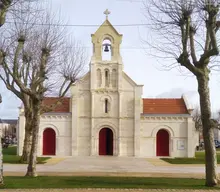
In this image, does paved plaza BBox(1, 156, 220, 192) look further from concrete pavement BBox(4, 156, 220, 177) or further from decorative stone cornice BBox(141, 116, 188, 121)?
decorative stone cornice BBox(141, 116, 188, 121)

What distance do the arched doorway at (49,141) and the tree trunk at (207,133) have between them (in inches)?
1266

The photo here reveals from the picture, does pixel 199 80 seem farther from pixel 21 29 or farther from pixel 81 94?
pixel 81 94

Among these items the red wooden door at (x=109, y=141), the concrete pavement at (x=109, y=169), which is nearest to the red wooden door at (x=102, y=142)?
the red wooden door at (x=109, y=141)

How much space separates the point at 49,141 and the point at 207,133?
32648 mm

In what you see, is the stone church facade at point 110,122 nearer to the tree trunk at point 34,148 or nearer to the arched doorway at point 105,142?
the arched doorway at point 105,142

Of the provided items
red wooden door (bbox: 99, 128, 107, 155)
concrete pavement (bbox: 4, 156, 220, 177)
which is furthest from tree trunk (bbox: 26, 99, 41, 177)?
red wooden door (bbox: 99, 128, 107, 155)

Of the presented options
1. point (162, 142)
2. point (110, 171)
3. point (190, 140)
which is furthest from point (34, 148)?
point (190, 140)

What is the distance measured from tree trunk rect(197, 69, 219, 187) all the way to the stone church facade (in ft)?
98.1

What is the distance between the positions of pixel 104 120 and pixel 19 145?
32.3 ft

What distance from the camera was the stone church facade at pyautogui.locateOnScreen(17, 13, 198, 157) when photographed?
4822 centimetres

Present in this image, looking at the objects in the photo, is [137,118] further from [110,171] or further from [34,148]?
[34,148]

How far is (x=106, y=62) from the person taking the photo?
4884 centimetres

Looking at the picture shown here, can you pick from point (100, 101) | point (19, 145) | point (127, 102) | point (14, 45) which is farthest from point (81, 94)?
point (14, 45)

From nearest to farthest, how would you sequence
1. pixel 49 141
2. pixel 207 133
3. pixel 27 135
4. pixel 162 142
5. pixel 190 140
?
pixel 207 133 → pixel 27 135 → pixel 190 140 → pixel 49 141 → pixel 162 142
